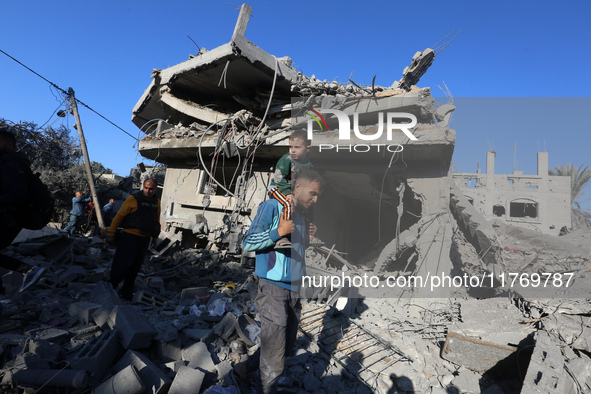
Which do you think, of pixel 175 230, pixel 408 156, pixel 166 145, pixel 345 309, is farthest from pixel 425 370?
pixel 166 145

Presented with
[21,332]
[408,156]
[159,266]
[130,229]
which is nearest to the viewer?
[21,332]

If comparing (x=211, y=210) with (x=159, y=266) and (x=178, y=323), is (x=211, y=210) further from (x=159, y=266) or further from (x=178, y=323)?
(x=178, y=323)

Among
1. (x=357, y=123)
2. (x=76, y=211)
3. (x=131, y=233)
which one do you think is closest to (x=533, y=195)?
(x=357, y=123)

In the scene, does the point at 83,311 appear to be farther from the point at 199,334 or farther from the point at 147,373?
the point at 147,373

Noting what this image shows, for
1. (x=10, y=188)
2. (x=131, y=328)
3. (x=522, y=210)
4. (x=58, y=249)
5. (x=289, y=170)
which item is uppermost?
(x=522, y=210)

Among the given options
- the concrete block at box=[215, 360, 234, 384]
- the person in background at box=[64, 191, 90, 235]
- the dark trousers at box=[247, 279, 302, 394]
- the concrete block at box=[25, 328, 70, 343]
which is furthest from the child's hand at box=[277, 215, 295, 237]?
the person in background at box=[64, 191, 90, 235]

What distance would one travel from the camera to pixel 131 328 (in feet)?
8.66

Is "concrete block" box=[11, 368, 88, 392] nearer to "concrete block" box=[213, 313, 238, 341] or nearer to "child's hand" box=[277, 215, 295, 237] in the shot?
"concrete block" box=[213, 313, 238, 341]

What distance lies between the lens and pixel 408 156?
5.51 metres

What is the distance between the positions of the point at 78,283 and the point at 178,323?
229cm

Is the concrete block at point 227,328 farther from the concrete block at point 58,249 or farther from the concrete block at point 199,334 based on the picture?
the concrete block at point 58,249

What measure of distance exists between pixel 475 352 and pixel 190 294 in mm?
3820

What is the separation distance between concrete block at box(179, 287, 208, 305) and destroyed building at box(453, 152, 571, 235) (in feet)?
65.3

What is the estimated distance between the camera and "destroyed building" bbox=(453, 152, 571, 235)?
1978 centimetres
